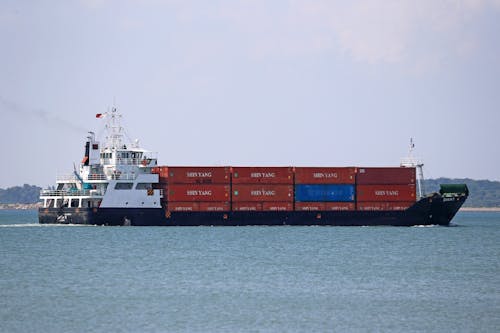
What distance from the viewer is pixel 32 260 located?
2098 inches

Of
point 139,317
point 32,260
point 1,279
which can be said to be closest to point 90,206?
point 32,260

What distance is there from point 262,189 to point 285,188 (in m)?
1.94

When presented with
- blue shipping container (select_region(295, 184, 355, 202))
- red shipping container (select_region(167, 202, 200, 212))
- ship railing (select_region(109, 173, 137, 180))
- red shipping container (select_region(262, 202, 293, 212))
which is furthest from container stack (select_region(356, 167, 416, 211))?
ship railing (select_region(109, 173, 137, 180))

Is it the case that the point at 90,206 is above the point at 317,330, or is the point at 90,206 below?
above

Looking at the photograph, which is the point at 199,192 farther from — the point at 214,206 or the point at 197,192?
the point at 214,206

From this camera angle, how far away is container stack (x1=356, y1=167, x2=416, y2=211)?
82.0 m

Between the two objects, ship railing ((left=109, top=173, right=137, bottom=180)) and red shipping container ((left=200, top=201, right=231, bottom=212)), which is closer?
ship railing ((left=109, top=173, right=137, bottom=180))

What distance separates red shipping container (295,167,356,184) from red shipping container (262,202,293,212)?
7.06ft

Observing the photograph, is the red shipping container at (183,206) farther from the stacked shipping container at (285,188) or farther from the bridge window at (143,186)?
the bridge window at (143,186)

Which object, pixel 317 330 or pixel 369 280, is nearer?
pixel 317 330

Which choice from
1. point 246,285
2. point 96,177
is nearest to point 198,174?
point 96,177

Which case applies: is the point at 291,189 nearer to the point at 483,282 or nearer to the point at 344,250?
the point at 344,250

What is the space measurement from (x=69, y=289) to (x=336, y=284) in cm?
1153

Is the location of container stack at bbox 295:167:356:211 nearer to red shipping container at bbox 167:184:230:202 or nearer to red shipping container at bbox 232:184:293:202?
red shipping container at bbox 232:184:293:202
